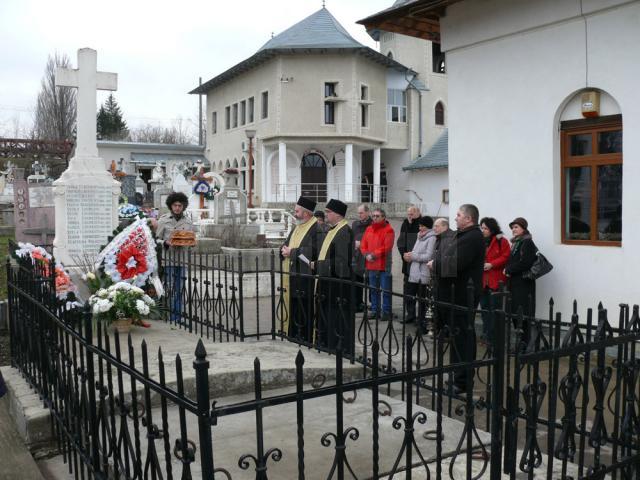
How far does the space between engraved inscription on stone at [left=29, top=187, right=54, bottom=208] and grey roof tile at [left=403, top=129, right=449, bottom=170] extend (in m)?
21.1

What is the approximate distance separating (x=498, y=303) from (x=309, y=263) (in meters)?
3.78

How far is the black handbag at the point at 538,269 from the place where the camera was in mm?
7344

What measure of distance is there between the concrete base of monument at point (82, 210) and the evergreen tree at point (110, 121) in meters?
56.4

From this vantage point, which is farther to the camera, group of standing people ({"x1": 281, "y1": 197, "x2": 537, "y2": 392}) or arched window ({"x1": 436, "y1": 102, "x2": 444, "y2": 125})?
arched window ({"x1": 436, "y1": 102, "x2": 444, "y2": 125})

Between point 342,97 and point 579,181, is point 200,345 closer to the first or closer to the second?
point 579,181

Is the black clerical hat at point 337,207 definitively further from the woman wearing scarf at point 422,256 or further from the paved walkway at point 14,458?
the paved walkway at point 14,458

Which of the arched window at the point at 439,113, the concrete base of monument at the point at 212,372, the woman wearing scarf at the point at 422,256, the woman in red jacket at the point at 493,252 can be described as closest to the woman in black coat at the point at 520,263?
the woman in red jacket at the point at 493,252

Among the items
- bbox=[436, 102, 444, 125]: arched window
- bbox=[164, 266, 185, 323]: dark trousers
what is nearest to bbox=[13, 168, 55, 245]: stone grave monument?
bbox=[164, 266, 185, 323]: dark trousers

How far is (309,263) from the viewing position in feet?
22.3

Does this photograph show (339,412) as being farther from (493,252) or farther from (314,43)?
(314,43)

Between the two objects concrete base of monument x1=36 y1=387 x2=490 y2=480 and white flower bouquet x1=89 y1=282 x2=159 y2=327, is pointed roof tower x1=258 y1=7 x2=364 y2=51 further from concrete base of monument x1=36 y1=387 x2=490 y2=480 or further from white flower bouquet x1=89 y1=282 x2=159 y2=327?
concrete base of monument x1=36 y1=387 x2=490 y2=480

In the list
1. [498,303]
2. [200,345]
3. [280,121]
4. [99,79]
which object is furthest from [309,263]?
[280,121]

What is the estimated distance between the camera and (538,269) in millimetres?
7348

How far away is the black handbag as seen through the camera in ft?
24.1
